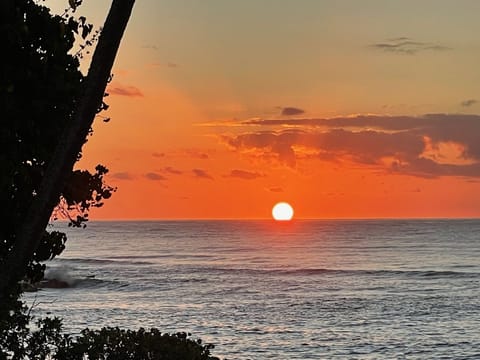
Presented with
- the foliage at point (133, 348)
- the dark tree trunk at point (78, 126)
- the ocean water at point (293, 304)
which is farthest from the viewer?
the ocean water at point (293, 304)

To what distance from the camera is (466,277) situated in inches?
3152

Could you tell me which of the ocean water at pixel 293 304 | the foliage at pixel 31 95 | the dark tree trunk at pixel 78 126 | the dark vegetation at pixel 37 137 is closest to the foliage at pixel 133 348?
the dark vegetation at pixel 37 137

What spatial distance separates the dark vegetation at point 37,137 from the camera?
14.3 metres

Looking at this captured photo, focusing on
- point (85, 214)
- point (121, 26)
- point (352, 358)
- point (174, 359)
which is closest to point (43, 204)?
point (121, 26)

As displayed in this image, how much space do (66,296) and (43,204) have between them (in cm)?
5298

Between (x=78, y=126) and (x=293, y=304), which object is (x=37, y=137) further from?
(x=293, y=304)

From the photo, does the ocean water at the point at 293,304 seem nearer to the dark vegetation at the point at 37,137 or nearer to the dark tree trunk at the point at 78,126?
the dark vegetation at the point at 37,137

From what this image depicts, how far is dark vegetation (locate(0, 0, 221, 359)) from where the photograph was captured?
46.8ft

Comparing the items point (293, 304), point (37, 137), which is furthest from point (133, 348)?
point (293, 304)

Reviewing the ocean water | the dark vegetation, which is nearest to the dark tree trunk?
the dark vegetation

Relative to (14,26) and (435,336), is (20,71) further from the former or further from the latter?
(435,336)

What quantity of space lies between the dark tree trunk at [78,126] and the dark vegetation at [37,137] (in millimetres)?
4058

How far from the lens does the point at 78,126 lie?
1023cm

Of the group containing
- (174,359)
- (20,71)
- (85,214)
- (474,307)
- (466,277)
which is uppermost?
(466,277)
